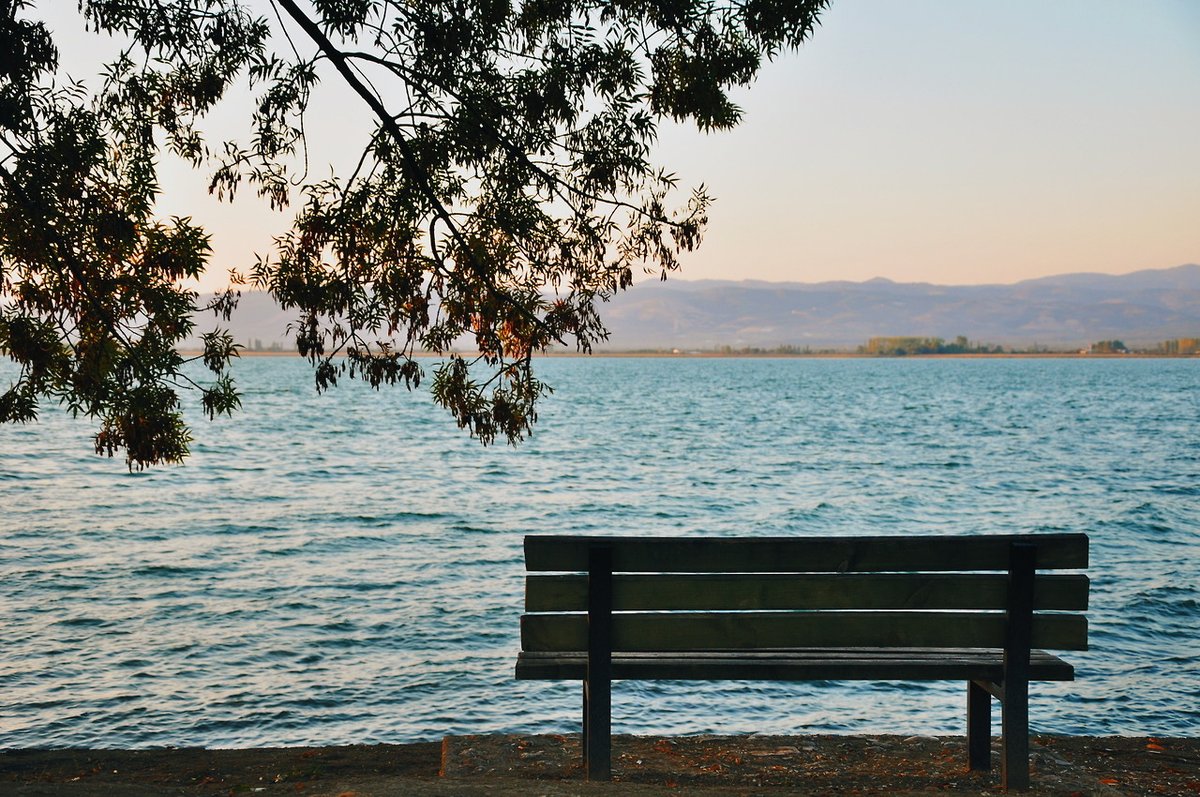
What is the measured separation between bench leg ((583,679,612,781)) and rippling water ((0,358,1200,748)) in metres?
3.99

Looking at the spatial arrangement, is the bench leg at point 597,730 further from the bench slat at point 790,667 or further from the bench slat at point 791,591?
the bench slat at point 791,591

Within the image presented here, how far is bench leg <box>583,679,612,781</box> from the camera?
5930 millimetres

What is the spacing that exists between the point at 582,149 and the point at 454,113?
110 centimetres

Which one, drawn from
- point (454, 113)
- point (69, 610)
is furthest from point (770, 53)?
point (69, 610)

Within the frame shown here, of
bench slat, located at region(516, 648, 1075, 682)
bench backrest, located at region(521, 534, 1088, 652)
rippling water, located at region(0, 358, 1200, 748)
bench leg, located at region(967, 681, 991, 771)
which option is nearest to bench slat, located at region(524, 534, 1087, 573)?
bench backrest, located at region(521, 534, 1088, 652)

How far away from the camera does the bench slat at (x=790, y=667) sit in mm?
5895

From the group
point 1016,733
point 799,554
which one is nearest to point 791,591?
point 799,554

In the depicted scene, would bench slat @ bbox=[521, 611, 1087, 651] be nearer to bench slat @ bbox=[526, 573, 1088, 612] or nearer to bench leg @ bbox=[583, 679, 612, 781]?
bench slat @ bbox=[526, 573, 1088, 612]

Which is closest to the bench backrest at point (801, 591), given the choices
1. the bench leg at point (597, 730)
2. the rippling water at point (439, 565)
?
the bench leg at point (597, 730)

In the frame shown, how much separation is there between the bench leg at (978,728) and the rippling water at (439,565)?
12.4ft

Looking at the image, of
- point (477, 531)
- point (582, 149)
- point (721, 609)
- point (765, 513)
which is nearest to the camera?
point (721, 609)

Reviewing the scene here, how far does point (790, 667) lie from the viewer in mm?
5910

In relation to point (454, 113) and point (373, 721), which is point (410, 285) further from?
point (373, 721)

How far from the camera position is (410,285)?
8.88m
